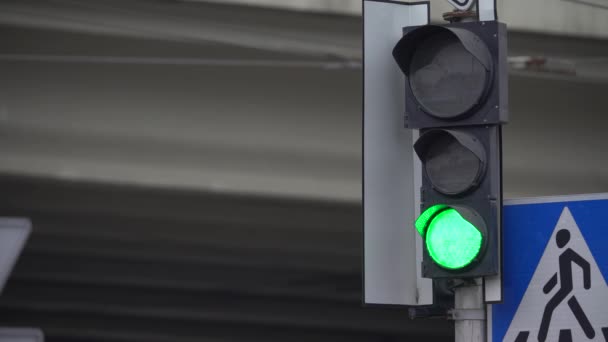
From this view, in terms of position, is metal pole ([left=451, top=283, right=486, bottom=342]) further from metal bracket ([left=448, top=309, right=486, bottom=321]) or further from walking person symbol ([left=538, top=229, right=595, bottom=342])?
walking person symbol ([left=538, top=229, right=595, bottom=342])

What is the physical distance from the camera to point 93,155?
13.4 m

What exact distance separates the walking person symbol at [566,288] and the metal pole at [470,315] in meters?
0.27

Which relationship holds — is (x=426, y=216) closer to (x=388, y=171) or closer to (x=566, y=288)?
(x=388, y=171)

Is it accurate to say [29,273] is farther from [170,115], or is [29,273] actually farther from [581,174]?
[581,174]

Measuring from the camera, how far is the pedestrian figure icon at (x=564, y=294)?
19.3 feet

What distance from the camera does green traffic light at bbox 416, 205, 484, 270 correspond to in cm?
587

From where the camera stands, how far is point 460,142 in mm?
5961

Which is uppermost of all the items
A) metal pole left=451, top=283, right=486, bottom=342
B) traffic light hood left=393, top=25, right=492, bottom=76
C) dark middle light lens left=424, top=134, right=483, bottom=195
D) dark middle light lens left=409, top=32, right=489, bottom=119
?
traffic light hood left=393, top=25, right=492, bottom=76

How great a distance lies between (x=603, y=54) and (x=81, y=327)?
11.1 m

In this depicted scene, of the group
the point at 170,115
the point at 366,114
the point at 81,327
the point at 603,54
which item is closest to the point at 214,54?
the point at 170,115

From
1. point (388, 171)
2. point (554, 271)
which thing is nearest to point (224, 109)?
point (388, 171)

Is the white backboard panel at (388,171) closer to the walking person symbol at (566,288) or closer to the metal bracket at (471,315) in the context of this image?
the metal bracket at (471,315)

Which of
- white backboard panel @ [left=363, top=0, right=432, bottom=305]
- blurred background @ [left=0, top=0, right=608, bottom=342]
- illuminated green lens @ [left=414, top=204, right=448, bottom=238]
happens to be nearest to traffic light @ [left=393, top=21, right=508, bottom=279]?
illuminated green lens @ [left=414, top=204, right=448, bottom=238]

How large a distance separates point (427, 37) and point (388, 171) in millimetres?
718
